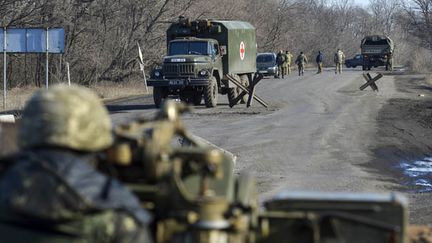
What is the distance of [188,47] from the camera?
29281 mm

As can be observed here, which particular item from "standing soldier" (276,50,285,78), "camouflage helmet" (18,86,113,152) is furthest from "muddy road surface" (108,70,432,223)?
"standing soldier" (276,50,285,78)

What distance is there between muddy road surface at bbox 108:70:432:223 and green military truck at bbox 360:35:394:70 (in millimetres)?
32534

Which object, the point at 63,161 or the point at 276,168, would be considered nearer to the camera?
the point at 63,161

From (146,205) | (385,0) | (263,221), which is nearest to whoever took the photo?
(146,205)

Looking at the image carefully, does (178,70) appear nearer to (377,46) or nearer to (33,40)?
(33,40)

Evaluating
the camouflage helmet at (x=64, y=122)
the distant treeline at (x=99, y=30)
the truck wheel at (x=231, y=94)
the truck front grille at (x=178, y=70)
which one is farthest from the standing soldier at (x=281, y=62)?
the camouflage helmet at (x=64, y=122)

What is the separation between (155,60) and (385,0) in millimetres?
126013

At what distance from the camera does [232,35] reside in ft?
102

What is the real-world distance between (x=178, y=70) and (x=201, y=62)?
89cm

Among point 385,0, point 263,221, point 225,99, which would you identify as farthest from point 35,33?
point 385,0

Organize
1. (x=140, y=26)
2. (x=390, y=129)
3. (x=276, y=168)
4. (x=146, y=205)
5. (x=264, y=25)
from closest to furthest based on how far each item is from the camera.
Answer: (x=146, y=205), (x=276, y=168), (x=390, y=129), (x=140, y=26), (x=264, y=25)

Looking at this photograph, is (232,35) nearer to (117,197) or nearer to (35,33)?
(35,33)

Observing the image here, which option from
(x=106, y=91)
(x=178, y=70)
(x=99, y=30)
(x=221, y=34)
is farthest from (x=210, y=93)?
(x=99, y=30)

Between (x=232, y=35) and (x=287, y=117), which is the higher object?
(x=232, y=35)
